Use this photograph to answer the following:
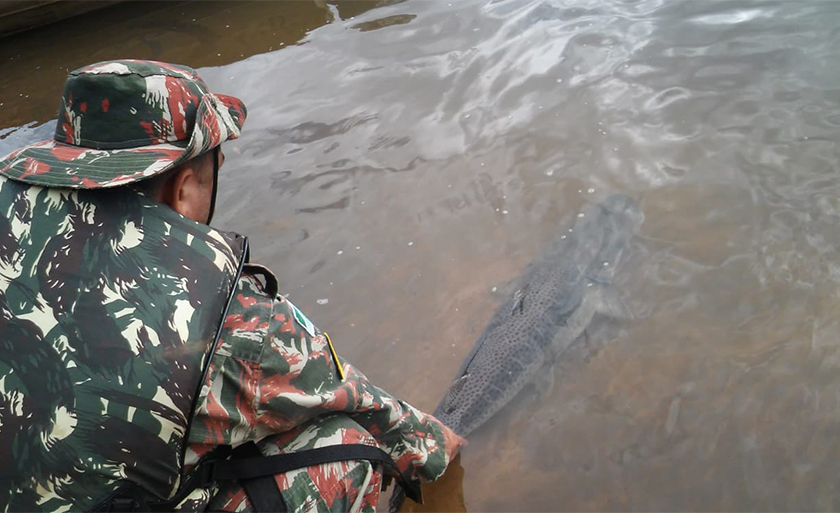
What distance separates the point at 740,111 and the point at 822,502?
3.39 m

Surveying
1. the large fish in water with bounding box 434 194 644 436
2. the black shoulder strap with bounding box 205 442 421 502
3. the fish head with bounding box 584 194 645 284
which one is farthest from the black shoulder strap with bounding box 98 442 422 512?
the fish head with bounding box 584 194 645 284

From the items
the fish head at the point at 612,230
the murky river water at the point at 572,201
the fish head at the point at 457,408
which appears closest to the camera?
the murky river water at the point at 572,201

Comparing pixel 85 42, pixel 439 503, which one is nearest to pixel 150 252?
pixel 439 503

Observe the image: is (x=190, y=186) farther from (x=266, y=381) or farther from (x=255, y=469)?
(x=255, y=469)

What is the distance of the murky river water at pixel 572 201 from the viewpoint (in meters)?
3.29

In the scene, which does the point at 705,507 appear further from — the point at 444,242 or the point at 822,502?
the point at 444,242

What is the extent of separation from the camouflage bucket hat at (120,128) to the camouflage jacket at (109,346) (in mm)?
71

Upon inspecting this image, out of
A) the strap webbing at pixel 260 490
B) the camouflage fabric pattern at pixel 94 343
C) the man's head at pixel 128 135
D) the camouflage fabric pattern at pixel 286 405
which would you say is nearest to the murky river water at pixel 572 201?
the camouflage fabric pattern at pixel 286 405

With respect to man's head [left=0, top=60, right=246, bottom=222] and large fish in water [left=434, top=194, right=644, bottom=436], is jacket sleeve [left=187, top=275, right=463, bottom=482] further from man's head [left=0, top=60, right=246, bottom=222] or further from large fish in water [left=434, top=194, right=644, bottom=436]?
large fish in water [left=434, top=194, right=644, bottom=436]

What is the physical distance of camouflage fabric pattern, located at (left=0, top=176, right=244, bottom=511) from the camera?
5.80ft

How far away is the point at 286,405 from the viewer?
2.10 meters

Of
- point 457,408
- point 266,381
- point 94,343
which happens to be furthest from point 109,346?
point 457,408

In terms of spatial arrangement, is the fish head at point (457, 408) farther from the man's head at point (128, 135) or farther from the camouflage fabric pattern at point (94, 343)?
the man's head at point (128, 135)

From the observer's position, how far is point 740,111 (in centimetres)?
530
